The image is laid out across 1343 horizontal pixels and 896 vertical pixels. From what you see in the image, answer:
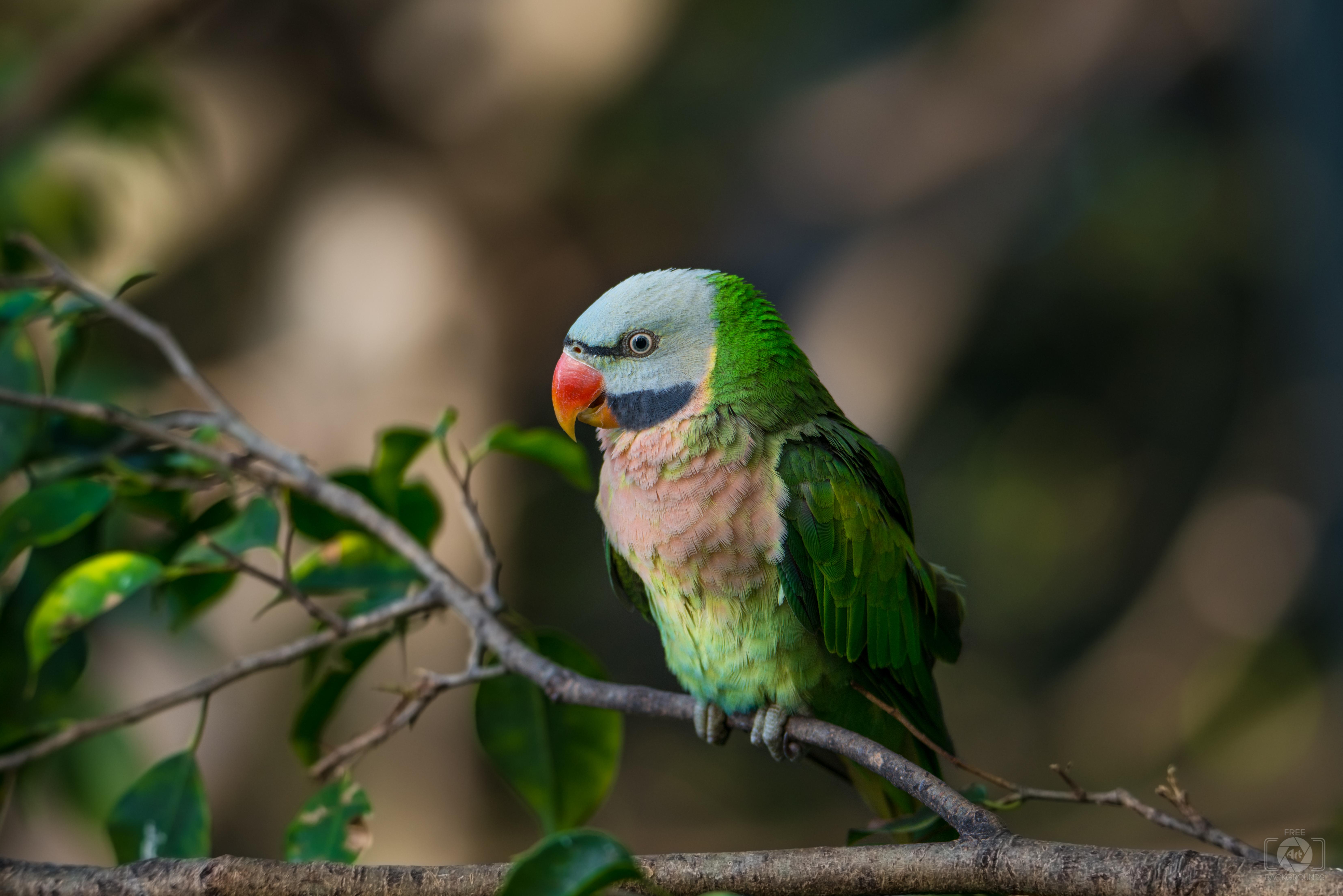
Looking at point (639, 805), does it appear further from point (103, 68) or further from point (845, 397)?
point (103, 68)

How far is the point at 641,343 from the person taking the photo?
5.20ft

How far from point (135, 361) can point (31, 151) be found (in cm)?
92

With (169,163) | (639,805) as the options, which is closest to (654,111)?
(169,163)

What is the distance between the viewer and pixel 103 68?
3.14 meters

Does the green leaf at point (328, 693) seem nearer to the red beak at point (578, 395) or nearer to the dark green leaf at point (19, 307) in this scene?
the red beak at point (578, 395)

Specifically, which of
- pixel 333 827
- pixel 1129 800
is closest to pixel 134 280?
pixel 333 827

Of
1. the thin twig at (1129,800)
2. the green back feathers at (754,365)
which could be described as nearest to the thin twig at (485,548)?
the green back feathers at (754,365)

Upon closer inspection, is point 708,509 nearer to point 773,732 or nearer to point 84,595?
point 773,732

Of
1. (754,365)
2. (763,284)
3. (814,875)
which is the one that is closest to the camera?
(814,875)

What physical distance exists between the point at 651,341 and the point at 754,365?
0.16 metres

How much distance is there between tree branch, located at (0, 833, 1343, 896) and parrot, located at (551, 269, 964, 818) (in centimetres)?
47

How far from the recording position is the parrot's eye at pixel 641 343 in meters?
1.58

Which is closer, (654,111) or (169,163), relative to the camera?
(169,163)

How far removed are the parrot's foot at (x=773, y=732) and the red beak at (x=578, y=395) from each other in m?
0.51
